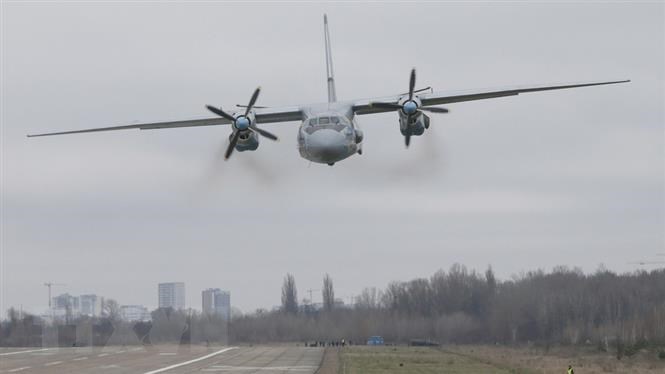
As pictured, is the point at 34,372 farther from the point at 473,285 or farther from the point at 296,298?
the point at 296,298

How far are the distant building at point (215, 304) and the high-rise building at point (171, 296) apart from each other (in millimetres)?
4083

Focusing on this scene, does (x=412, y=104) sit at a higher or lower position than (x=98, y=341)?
higher

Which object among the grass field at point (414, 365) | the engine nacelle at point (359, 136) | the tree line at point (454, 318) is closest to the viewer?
the engine nacelle at point (359, 136)

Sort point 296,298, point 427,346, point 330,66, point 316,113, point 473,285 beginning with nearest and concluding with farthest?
point 316,113, point 330,66, point 427,346, point 473,285, point 296,298

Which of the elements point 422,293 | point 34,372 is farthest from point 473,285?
point 34,372

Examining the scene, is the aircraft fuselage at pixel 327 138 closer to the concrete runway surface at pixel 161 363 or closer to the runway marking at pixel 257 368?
the concrete runway surface at pixel 161 363

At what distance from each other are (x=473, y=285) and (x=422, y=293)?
336 inches

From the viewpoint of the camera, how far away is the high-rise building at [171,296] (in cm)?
14638

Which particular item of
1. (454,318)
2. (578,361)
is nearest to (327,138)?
(578,361)

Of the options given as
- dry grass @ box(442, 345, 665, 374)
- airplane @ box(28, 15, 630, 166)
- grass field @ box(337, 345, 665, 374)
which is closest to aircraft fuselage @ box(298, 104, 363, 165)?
airplane @ box(28, 15, 630, 166)

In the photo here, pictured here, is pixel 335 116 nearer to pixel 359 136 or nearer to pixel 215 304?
pixel 359 136

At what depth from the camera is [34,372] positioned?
2472 inches

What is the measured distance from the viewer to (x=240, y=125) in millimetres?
45562

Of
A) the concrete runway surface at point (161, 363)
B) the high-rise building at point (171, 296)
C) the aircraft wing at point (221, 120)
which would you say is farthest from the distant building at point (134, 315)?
the aircraft wing at point (221, 120)
